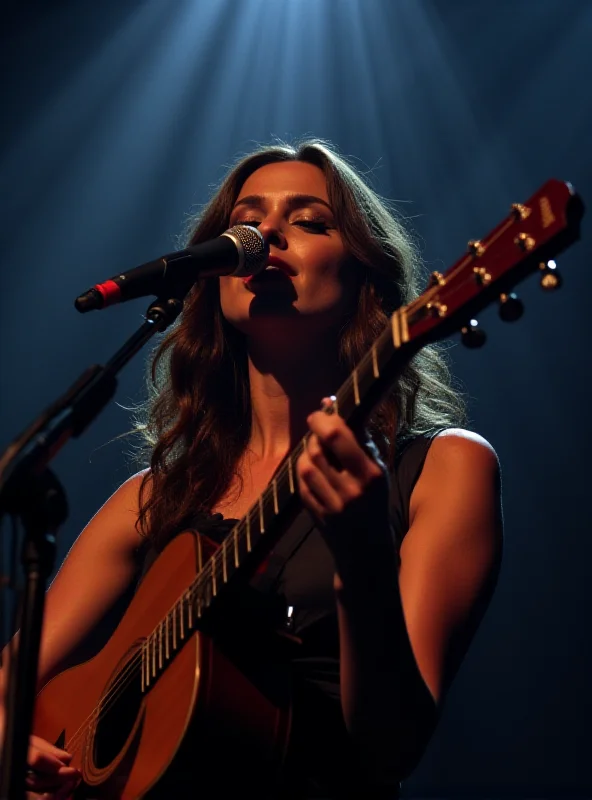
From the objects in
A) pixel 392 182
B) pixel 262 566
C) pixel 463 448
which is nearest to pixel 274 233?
pixel 463 448

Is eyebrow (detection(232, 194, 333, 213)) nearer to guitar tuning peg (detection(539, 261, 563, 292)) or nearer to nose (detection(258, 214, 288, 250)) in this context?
nose (detection(258, 214, 288, 250))

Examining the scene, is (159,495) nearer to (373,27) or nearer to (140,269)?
(140,269)

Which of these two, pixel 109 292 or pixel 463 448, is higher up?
pixel 463 448

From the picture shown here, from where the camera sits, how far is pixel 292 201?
2.29 metres

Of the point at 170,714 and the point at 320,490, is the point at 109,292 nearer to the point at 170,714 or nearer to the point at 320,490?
the point at 320,490

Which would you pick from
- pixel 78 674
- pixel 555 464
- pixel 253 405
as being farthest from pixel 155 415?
pixel 555 464

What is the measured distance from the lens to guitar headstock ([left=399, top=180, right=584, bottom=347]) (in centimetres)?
116

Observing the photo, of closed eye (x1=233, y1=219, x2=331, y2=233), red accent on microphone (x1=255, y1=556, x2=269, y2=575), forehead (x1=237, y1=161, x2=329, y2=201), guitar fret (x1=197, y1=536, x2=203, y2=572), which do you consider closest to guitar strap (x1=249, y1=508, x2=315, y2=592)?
red accent on microphone (x1=255, y1=556, x2=269, y2=575)

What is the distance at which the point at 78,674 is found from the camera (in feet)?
6.55

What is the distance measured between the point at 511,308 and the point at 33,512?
704mm

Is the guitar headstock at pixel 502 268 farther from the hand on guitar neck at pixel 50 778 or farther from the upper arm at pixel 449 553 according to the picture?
the hand on guitar neck at pixel 50 778

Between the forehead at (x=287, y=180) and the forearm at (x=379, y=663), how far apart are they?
1.20 metres

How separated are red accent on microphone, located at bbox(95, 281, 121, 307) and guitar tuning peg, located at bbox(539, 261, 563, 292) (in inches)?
28.4

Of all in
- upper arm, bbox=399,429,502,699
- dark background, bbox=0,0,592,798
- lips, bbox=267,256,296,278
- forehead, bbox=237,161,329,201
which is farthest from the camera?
dark background, bbox=0,0,592,798
